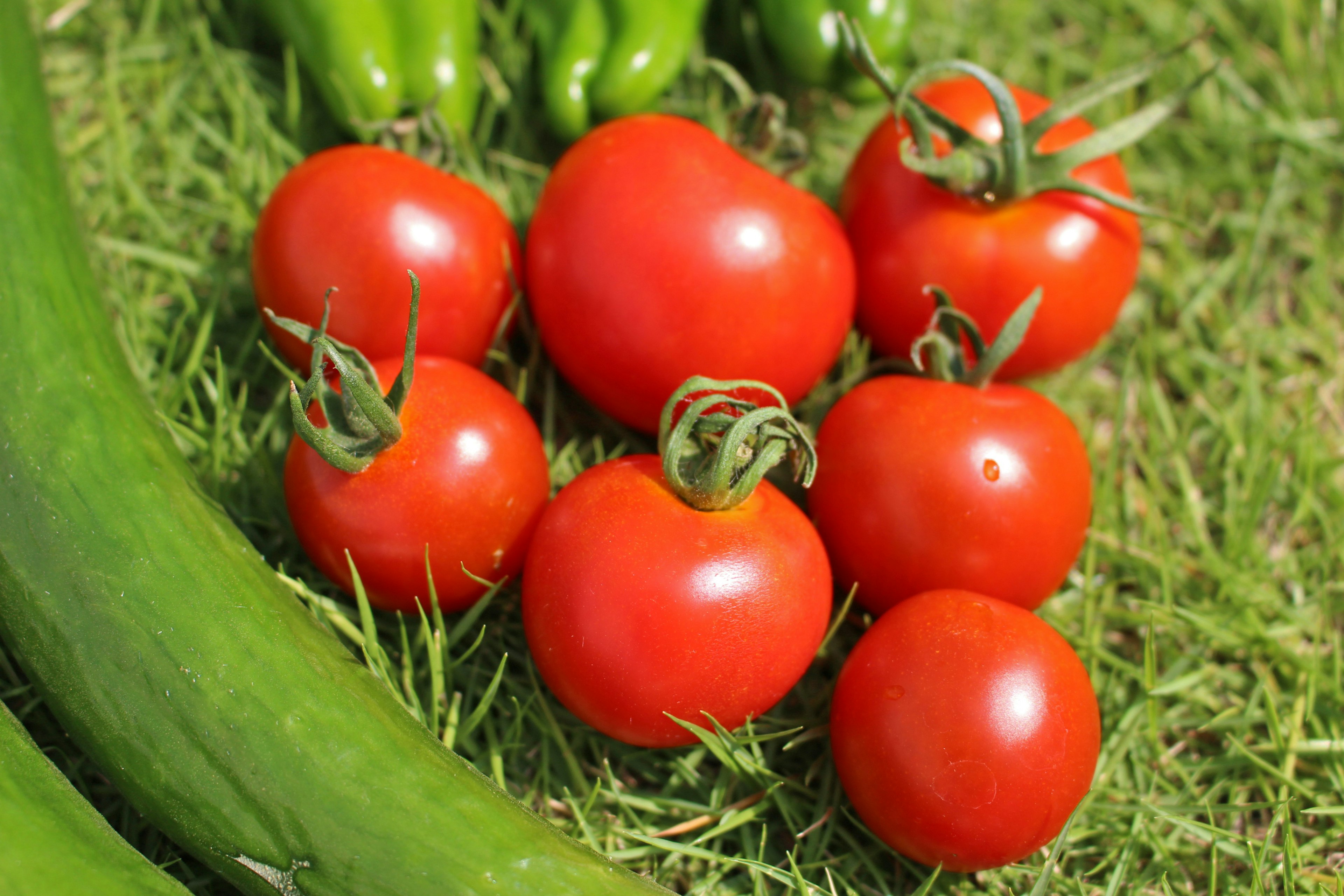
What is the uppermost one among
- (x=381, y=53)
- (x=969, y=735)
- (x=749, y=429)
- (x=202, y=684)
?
(x=381, y=53)

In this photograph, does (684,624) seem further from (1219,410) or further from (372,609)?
(1219,410)

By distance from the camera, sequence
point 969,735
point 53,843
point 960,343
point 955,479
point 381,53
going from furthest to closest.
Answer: point 381,53, point 960,343, point 955,479, point 969,735, point 53,843

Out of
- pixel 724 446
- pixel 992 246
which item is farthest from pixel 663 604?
pixel 992 246

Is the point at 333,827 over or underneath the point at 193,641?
underneath

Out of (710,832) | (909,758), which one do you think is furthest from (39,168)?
(909,758)

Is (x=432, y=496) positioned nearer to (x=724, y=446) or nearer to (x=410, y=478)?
(x=410, y=478)

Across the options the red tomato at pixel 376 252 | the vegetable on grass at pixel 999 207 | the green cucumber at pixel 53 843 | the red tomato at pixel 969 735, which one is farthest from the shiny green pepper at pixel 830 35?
the green cucumber at pixel 53 843

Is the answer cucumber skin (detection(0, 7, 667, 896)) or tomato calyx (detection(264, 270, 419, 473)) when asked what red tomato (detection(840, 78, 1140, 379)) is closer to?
tomato calyx (detection(264, 270, 419, 473))
